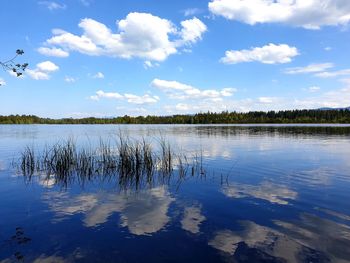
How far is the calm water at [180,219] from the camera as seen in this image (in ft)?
26.0

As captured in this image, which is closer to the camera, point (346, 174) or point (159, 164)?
point (346, 174)

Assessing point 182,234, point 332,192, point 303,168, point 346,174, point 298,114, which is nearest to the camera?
point 182,234

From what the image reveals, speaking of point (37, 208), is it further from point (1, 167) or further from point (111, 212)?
point (1, 167)

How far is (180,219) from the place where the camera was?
10.5 meters

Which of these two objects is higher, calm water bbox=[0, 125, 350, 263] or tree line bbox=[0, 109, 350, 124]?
tree line bbox=[0, 109, 350, 124]

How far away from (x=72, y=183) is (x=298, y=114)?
192 metres

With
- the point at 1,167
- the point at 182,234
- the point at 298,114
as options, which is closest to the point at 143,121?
the point at 298,114

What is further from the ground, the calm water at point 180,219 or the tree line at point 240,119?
the tree line at point 240,119

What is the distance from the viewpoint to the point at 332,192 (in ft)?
46.0

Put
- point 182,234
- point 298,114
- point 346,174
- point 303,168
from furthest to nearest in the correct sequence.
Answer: point 298,114 < point 303,168 < point 346,174 < point 182,234

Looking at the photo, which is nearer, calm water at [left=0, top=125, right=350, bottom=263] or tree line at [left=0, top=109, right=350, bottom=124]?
calm water at [left=0, top=125, right=350, bottom=263]

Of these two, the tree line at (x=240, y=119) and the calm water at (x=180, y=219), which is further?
the tree line at (x=240, y=119)

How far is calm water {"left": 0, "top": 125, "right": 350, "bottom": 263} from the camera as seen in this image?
7.91m

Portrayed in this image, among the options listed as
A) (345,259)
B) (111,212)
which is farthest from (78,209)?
(345,259)
